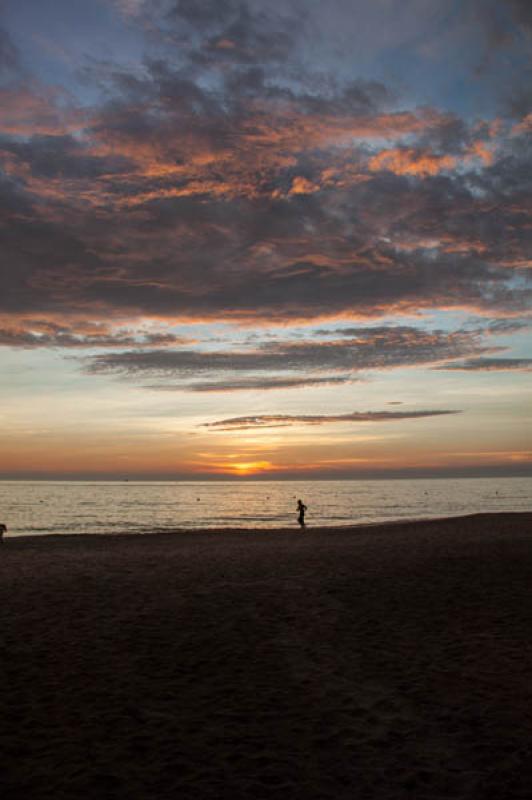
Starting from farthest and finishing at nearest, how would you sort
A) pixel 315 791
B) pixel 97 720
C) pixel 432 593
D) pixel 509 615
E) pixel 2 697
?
pixel 432 593, pixel 509 615, pixel 2 697, pixel 97 720, pixel 315 791

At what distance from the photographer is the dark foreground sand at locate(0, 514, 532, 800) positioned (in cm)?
655

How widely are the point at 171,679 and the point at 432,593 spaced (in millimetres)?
8882

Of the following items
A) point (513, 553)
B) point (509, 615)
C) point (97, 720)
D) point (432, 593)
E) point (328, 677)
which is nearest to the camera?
point (97, 720)

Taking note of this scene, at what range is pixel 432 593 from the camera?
16188mm

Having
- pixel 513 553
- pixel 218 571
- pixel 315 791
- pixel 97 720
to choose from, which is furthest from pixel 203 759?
pixel 513 553

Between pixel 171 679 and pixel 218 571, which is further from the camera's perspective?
pixel 218 571

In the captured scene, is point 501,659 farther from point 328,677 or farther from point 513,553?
point 513,553

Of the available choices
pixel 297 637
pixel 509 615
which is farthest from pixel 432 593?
pixel 297 637

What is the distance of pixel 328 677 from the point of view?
9.80 meters

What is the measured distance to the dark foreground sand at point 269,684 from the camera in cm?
655

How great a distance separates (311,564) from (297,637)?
965 centimetres

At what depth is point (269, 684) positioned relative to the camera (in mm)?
9500

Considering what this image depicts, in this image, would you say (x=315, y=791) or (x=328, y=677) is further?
(x=328, y=677)

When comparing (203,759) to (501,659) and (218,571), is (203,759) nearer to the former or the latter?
(501,659)
